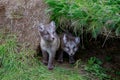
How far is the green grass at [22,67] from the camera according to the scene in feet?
15.7

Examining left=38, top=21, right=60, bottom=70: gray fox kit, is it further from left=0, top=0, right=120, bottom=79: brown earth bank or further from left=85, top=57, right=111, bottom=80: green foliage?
left=85, top=57, right=111, bottom=80: green foliage

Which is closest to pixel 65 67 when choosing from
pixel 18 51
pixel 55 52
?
pixel 55 52

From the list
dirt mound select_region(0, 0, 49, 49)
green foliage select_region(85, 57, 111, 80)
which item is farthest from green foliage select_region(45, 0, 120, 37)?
green foliage select_region(85, 57, 111, 80)

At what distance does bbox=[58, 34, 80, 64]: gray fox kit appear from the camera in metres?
5.14

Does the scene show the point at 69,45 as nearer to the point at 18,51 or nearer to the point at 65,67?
the point at 65,67

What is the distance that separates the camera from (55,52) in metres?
5.11

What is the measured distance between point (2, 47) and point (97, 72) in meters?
1.48

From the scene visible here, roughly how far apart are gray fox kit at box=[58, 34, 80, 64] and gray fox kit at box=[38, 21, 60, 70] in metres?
0.09

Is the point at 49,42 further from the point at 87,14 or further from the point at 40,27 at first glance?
the point at 87,14

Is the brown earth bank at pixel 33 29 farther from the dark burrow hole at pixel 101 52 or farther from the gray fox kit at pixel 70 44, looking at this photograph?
the gray fox kit at pixel 70 44

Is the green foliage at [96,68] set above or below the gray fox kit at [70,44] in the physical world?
below

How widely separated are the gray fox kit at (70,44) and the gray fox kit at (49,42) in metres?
0.09

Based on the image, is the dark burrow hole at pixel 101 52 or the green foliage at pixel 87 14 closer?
the green foliage at pixel 87 14

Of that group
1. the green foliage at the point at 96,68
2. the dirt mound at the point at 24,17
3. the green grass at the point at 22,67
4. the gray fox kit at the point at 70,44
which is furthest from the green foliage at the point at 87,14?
the green grass at the point at 22,67
